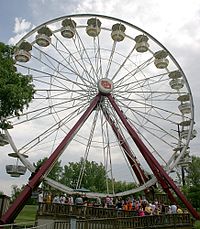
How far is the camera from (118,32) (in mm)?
26969

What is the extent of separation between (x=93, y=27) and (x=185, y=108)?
948cm

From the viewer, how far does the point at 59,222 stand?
1435 centimetres

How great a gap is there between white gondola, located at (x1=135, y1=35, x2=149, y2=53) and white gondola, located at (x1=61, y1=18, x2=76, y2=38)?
17.0 feet

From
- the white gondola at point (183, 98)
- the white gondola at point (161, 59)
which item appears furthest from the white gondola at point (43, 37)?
the white gondola at point (183, 98)

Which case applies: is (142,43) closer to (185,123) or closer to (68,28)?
(68,28)

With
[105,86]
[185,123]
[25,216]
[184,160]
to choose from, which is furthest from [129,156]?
[25,216]

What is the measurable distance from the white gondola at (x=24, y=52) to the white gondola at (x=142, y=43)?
8514mm

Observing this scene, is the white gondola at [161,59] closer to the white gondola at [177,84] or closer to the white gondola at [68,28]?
the white gondola at [177,84]

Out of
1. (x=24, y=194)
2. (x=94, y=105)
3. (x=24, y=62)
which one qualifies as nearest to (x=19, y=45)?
(x=24, y=62)

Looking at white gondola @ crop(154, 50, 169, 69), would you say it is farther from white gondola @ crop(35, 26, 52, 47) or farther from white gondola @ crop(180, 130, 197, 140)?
white gondola @ crop(35, 26, 52, 47)

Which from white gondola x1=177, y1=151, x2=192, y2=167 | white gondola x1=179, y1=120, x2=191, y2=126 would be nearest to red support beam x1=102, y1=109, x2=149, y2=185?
white gondola x1=177, y1=151, x2=192, y2=167

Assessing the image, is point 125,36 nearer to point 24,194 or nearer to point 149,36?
point 149,36

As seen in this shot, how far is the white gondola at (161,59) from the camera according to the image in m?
27.5

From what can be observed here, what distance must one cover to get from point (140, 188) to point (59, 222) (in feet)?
36.4
